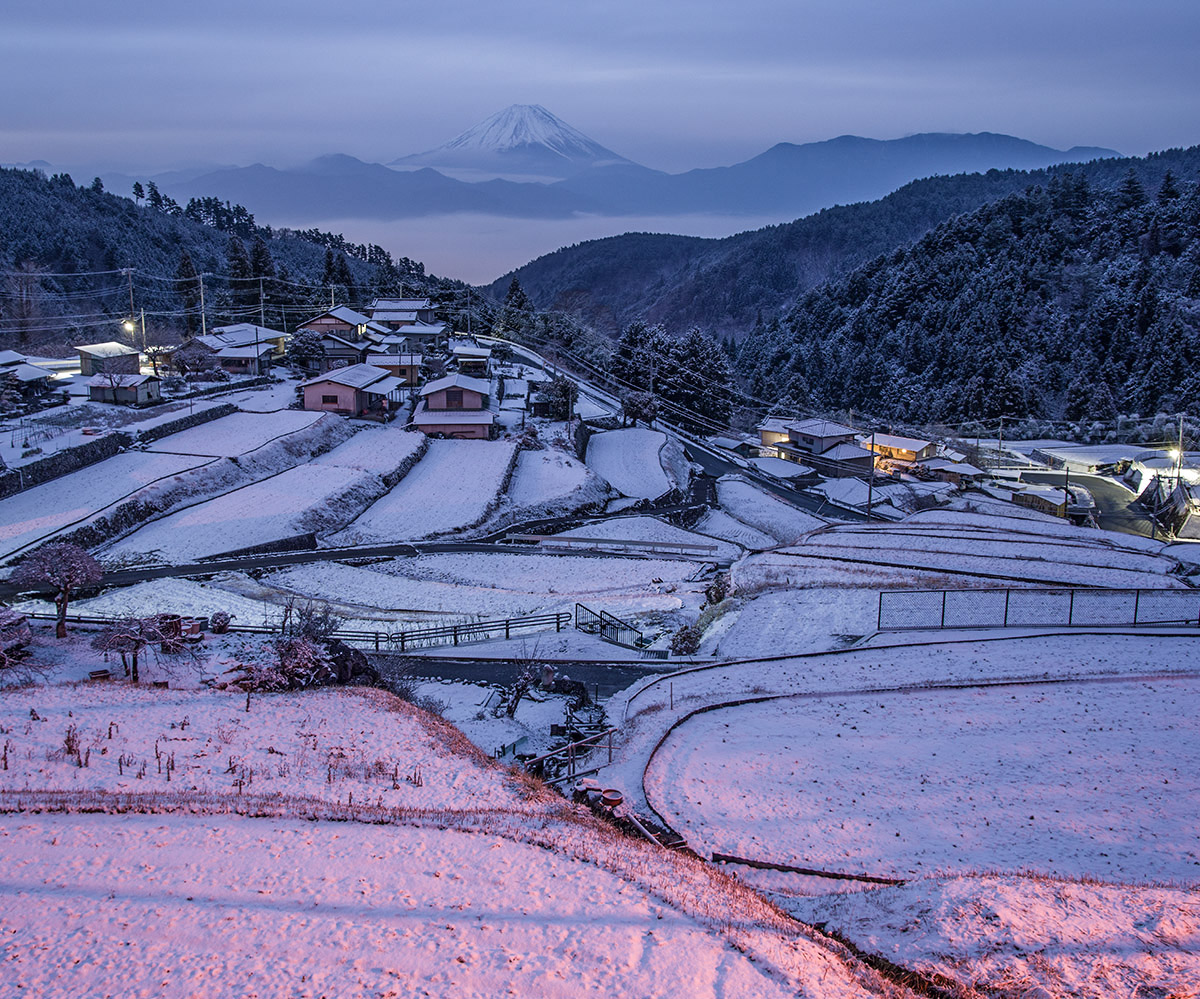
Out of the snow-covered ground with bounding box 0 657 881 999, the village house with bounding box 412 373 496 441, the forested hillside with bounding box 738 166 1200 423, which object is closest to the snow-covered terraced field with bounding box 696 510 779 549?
the village house with bounding box 412 373 496 441

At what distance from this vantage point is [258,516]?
34.9 metres

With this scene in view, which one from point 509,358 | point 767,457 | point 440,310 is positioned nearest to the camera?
point 767,457

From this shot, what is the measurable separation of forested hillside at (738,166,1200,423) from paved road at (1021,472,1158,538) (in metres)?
24.7

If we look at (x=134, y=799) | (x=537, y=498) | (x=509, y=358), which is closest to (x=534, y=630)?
(x=134, y=799)

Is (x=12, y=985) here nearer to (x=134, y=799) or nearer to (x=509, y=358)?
(x=134, y=799)

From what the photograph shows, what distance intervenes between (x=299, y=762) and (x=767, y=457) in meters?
55.0

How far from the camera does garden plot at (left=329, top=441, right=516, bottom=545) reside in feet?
121

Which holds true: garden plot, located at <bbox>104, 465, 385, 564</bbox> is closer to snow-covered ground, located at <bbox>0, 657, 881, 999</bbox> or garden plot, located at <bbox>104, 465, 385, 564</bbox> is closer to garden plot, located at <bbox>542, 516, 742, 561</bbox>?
garden plot, located at <bbox>542, 516, 742, 561</bbox>

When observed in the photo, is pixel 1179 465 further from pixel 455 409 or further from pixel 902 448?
pixel 455 409

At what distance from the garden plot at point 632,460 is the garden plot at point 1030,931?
37.7m

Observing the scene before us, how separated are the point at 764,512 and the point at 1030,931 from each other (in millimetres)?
39292

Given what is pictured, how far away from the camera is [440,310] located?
290 ft

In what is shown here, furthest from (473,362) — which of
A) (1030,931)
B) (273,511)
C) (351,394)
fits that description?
(1030,931)

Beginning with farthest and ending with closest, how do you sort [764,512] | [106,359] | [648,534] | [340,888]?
1. [106,359]
2. [764,512]
3. [648,534]
4. [340,888]
